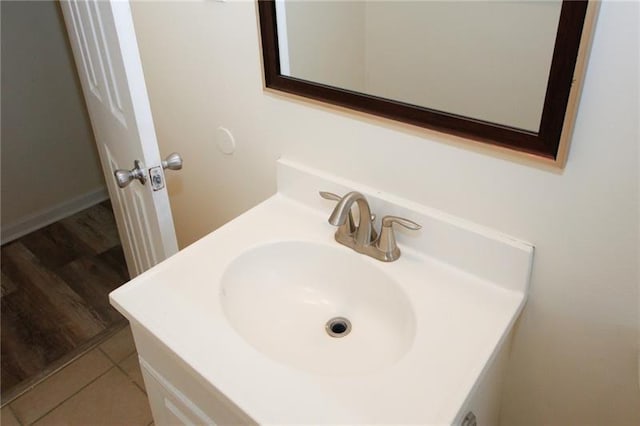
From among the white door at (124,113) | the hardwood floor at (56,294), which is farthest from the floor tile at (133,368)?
the white door at (124,113)

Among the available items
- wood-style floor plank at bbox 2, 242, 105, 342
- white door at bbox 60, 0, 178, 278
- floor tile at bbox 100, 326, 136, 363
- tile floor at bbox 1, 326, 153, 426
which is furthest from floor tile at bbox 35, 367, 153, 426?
white door at bbox 60, 0, 178, 278

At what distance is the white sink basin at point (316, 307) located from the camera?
1.00 metres

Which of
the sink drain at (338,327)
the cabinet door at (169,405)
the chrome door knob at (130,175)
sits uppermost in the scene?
the chrome door knob at (130,175)

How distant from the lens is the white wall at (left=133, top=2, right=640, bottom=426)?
2.56ft

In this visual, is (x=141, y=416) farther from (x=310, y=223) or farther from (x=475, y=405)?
(x=475, y=405)

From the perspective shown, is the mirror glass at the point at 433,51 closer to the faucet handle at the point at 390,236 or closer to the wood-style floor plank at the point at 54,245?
the faucet handle at the point at 390,236

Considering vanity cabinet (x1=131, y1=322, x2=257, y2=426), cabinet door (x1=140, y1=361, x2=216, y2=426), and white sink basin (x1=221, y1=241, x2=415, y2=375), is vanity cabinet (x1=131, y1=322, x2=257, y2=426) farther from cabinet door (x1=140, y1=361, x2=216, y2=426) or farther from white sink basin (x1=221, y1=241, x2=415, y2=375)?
white sink basin (x1=221, y1=241, x2=415, y2=375)

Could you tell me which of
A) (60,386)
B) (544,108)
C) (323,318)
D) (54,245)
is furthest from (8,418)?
(544,108)

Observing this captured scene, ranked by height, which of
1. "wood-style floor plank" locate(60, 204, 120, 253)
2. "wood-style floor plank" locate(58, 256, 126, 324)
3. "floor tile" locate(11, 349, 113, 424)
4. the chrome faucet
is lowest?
"floor tile" locate(11, 349, 113, 424)

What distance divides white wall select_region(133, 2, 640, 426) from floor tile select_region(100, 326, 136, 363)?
916 millimetres

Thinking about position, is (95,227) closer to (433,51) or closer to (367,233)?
(367,233)

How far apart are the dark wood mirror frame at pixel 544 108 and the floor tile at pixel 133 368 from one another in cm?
129

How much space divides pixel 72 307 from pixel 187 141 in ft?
3.80

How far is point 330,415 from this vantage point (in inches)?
29.8
